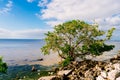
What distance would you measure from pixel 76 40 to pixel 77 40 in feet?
0.93

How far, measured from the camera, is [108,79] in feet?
122

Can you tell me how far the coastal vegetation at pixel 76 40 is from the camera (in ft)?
192

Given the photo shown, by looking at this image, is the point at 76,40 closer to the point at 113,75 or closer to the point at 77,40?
the point at 77,40

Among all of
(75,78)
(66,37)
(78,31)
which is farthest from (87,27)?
(75,78)

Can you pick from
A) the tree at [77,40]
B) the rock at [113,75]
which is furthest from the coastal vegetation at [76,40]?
the rock at [113,75]

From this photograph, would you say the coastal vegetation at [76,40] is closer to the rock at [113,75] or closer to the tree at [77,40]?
the tree at [77,40]

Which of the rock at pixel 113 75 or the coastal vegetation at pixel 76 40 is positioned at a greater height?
the coastal vegetation at pixel 76 40

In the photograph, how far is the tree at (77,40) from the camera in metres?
58.6

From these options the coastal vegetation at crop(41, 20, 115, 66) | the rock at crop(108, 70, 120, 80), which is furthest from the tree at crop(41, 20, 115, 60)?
the rock at crop(108, 70, 120, 80)

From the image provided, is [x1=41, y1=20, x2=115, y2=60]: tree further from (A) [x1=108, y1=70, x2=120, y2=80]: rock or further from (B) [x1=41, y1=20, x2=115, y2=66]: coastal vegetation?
(A) [x1=108, y1=70, x2=120, y2=80]: rock

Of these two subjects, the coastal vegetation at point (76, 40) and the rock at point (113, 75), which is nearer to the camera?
the rock at point (113, 75)

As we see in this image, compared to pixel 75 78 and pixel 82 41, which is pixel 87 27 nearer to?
pixel 82 41

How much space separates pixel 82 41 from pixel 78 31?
3.27m

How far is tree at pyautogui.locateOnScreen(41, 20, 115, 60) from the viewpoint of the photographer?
58594mm
